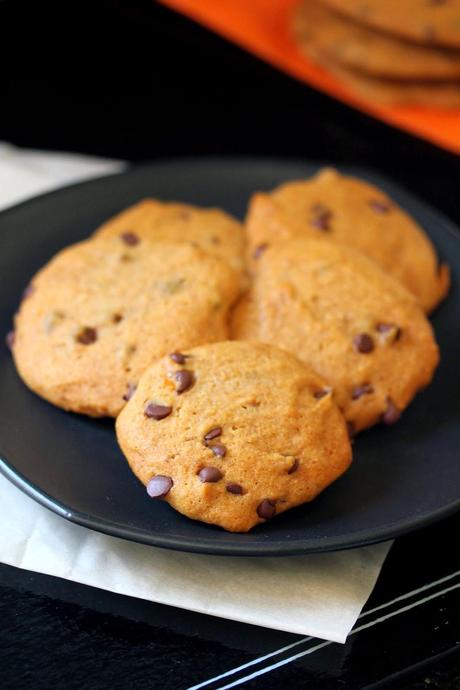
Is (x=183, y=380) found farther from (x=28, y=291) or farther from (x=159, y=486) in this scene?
(x=28, y=291)

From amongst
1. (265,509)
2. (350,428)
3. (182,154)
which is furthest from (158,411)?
(182,154)

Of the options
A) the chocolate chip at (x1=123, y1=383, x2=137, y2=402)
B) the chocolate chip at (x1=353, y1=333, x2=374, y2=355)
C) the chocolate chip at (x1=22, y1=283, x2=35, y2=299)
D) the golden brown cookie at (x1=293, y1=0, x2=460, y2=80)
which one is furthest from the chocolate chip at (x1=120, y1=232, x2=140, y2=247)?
the golden brown cookie at (x1=293, y1=0, x2=460, y2=80)

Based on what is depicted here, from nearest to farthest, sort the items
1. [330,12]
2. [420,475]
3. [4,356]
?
[420,475] → [4,356] → [330,12]

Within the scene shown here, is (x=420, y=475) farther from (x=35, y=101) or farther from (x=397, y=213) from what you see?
(x=35, y=101)

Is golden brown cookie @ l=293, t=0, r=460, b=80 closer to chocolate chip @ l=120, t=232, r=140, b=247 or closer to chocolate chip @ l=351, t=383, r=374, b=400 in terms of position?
chocolate chip @ l=120, t=232, r=140, b=247

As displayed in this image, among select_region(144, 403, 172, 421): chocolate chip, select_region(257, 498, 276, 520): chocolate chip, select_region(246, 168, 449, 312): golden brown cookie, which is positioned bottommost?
select_region(257, 498, 276, 520): chocolate chip

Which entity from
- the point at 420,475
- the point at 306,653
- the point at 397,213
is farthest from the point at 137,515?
the point at 397,213
